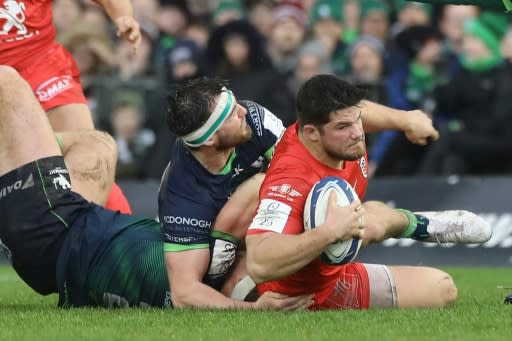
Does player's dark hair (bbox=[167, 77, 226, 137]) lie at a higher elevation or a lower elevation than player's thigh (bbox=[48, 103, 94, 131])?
higher

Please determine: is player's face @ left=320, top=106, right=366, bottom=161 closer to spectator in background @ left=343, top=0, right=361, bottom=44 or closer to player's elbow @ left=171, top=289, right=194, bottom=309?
player's elbow @ left=171, top=289, right=194, bottom=309

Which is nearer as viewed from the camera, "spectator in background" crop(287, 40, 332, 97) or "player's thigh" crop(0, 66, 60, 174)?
"player's thigh" crop(0, 66, 60, 174)

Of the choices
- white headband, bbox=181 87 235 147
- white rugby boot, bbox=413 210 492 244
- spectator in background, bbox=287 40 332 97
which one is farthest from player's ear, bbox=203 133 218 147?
spectator in background, bbox=287 40 332 97

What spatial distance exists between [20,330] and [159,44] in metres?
11.0

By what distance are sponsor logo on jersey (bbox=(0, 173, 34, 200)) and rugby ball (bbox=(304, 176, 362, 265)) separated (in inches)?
76.6

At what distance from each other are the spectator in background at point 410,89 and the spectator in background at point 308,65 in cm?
80

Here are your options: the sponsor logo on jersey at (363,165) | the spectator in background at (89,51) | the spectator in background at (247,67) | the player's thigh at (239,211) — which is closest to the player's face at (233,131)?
the player's thigh at (239,211)

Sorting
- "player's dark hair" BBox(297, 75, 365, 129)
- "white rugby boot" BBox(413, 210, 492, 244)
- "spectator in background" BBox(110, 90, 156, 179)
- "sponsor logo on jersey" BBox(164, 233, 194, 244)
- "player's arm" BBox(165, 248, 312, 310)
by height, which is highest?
"player's dark hair" BBox(297, 75, 365, 129)

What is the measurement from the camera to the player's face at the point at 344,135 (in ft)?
25.9

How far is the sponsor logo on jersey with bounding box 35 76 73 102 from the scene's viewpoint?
34.3ft

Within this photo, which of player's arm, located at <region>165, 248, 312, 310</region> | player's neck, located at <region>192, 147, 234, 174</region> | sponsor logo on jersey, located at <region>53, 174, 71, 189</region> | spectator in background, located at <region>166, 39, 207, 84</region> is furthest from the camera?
spectator in background, located at <region>166, 39, 207, 84</region>

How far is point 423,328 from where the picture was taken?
7180 millimetres

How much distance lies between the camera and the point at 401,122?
882 cm

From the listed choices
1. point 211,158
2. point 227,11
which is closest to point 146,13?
point 227,11
